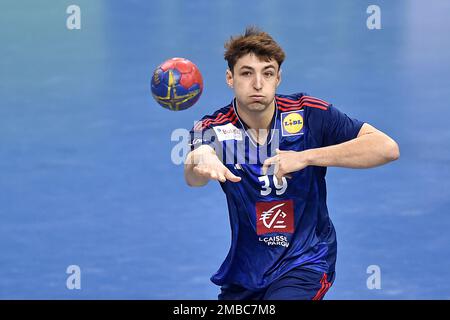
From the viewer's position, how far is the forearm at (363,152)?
800 centimetres

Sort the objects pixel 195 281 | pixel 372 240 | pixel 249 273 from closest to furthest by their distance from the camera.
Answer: pixel 249 273 → pixel 195 281 → pixel 372 240

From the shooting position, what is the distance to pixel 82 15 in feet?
59.8

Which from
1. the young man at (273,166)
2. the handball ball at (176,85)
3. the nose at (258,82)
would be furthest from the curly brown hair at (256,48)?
the handball ball at (176,85)

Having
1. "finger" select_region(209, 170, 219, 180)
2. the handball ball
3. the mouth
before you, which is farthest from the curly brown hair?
"finger" select_region(209, 170, 219, 180)

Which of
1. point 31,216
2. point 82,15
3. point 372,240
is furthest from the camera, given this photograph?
point 82,15

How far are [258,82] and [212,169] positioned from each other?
2.80ft

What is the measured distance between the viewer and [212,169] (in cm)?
753

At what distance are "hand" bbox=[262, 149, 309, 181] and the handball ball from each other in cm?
134

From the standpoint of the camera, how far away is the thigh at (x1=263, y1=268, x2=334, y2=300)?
7.98m

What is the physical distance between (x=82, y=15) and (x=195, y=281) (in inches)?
331

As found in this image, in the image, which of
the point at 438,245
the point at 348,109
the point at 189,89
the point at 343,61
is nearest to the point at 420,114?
the point at 348,109

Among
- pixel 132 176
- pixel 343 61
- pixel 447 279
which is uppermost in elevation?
pixel 343 61

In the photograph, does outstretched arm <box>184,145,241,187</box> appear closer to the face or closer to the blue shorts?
the face

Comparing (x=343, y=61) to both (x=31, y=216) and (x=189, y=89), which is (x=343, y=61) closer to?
(x=31, y=216)
